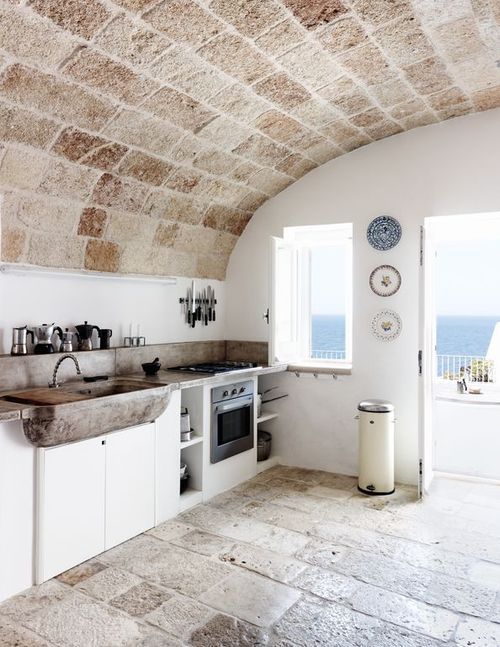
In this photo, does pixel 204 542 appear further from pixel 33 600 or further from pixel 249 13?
pixel 249 13

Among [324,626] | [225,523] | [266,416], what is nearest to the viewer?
[324,626]

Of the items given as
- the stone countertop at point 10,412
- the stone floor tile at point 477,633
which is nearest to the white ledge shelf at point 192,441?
the stone countertop at point 10,412

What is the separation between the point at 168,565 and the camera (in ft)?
9.67

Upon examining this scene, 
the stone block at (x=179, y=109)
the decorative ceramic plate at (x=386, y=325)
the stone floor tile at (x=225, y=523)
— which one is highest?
the stone block at (x=179, y=109)

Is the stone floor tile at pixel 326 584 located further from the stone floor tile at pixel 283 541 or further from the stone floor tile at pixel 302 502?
the stone floor tile at pixel 302 502

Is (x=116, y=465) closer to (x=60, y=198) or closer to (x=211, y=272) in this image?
(x=60, y=198)

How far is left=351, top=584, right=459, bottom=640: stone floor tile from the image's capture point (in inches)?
93.0

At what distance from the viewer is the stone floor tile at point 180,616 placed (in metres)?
2.36

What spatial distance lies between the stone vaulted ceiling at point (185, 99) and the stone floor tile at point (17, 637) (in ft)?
6.56

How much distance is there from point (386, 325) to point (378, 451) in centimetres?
105

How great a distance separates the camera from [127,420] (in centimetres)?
317

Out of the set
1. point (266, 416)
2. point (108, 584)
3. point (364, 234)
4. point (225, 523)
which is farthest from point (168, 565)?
point (364, 234)

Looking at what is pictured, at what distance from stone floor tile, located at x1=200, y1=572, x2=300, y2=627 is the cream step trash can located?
1.60 metres

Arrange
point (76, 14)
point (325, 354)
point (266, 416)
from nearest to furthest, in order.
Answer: point (76, 14)
point (266, 416)
point (325, 354)
